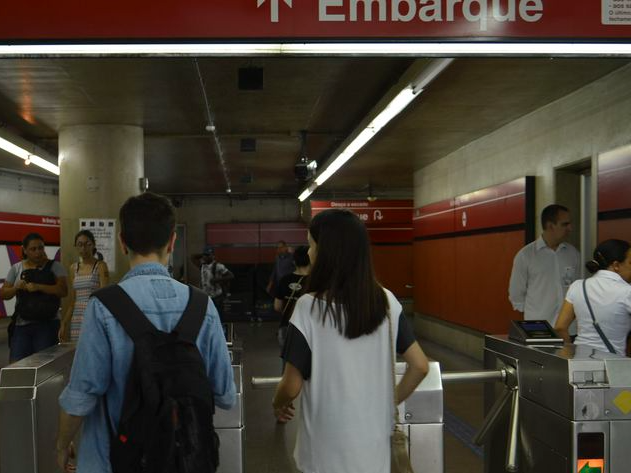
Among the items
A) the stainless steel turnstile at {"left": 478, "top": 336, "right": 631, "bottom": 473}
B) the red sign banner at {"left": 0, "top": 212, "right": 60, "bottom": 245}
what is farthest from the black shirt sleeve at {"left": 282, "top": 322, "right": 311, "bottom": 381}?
the red sign banner at {"left": 0, "top": 212, "right": 60, "bottom": 245}

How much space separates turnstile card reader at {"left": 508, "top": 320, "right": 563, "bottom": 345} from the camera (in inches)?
112

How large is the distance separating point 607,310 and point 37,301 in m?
3.43

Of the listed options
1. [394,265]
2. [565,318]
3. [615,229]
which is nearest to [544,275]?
[615,229]

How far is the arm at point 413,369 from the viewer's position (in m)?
1.92

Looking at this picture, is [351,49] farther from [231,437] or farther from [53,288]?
[53,288]

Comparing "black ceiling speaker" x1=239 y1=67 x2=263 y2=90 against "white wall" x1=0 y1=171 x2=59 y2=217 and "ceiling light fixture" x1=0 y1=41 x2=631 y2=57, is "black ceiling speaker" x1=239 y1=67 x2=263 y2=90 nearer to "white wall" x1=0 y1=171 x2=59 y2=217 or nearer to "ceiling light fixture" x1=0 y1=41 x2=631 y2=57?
"ceiling light fixture" x1=0 y1=41 x2=631 y2=57

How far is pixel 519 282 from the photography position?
16.1 feet

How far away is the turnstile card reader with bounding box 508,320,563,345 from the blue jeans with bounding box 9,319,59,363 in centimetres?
309

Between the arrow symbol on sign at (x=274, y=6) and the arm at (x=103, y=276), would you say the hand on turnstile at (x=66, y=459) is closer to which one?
the arrow symbol on sign at (x=274, y=6)

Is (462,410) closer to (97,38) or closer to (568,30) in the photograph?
(568,30)

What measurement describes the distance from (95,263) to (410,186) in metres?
10.7

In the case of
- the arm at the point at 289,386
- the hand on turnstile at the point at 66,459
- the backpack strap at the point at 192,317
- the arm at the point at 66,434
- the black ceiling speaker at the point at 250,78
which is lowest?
the hand on turnstile at the point at 66,459

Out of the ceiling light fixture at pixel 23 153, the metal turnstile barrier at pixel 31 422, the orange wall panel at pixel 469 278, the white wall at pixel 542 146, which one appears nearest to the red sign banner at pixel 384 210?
the orange wall panel at pixel 469 278

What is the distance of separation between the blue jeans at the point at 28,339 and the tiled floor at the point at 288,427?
154 centimetres
